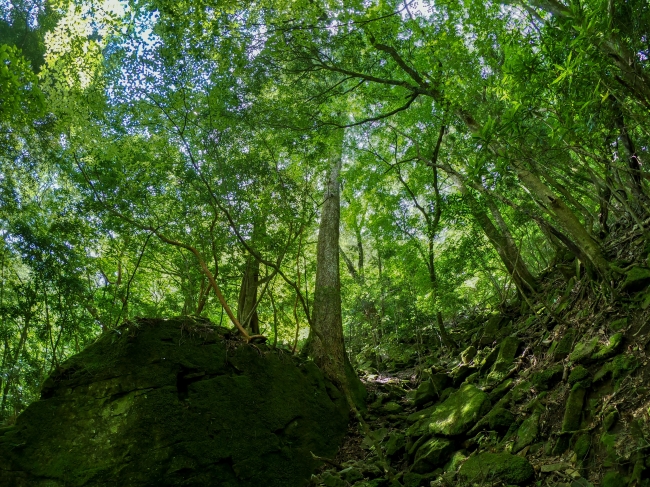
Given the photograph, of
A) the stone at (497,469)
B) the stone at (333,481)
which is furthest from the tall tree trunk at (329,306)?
the stone at (497,469)

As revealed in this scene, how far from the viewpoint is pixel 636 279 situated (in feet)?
14.6

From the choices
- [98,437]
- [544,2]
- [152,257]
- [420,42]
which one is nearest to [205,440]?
[98,437]

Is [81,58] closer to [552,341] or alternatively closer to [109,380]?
[109,380]

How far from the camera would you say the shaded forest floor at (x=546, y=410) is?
10.8 feet

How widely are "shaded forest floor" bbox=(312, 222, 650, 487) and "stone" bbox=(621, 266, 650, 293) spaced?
0.04ft

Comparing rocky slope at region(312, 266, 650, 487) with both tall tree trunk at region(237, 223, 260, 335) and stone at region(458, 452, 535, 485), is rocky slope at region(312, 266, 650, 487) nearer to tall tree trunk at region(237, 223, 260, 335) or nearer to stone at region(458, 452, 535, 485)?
stone at region(458, 452, 535, 485)

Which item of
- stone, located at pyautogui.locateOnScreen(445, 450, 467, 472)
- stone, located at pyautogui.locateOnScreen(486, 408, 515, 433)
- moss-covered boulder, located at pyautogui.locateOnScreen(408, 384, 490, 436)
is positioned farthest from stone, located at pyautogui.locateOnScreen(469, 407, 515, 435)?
stone, located at pyautogui.locateOnScreen(445, 450, 467, 472)

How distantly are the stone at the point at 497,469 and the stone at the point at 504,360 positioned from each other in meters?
1.87

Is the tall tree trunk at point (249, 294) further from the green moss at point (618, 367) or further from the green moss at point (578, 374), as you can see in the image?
the green moss at point (618, 367)

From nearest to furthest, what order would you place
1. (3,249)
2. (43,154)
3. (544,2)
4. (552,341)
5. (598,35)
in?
(598,35), (544,2), (552,341), (3,249), (43,154)

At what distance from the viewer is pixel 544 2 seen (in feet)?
Result: 12.1

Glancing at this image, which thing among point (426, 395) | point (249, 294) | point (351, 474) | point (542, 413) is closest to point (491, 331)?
point (426, 395)

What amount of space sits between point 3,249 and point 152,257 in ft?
7.15

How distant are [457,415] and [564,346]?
156 cm
